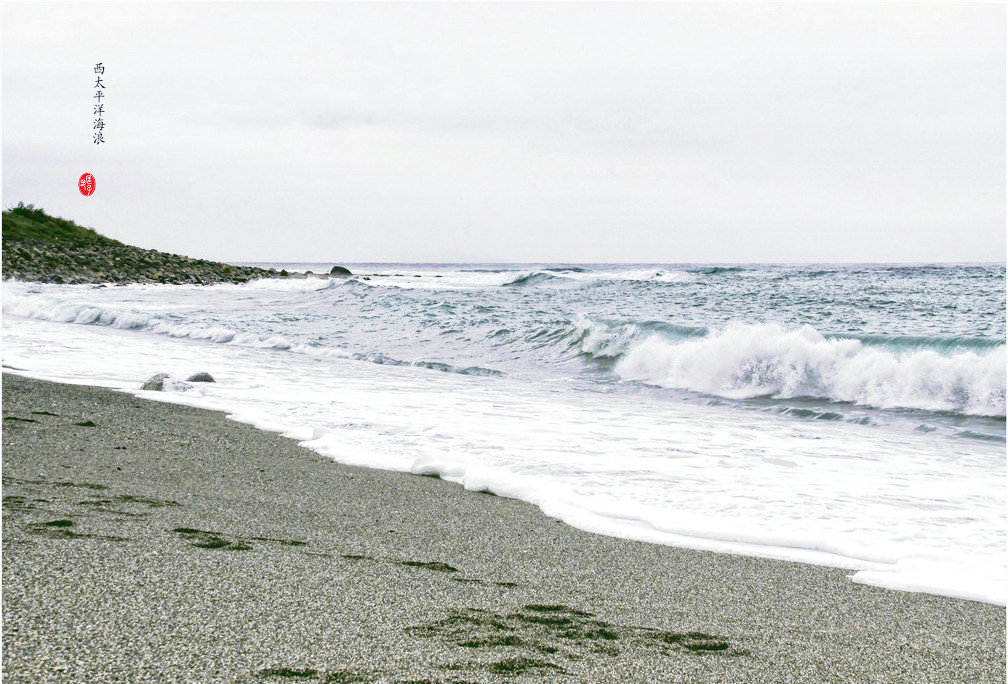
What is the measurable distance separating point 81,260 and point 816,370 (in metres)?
29.0

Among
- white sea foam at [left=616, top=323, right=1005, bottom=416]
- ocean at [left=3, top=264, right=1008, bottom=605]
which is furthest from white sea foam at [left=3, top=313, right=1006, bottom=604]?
white sea foam at [left=616, top=323, right=1005, bottom=416]

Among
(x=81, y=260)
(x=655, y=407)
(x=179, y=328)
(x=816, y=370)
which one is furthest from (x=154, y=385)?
(x=81, y=260)

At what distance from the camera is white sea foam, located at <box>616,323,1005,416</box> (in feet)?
28.7

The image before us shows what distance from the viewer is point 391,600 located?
8.27 feet

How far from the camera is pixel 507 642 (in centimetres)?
225

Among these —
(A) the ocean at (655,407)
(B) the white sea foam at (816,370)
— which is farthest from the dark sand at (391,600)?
(B) the white sea foam at (816,370)

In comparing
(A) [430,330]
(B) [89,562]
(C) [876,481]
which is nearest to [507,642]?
(B) [89,562]

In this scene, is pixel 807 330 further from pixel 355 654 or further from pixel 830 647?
pixel 355 654

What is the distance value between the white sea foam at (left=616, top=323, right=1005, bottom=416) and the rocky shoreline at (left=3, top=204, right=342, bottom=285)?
73.0 ft

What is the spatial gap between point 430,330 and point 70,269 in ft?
63.9

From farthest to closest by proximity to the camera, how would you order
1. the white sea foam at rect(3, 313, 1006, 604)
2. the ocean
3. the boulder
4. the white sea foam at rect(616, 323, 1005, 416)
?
the white sea foam at rect(616, 323, 1005, 416), the boulder, the ocean, the white sea foam at rect(3, 313, 1006, 604)

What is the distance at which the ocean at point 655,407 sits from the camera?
4.08 m

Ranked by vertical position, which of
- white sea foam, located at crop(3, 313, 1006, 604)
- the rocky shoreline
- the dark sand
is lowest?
white sea foam, located at crop(3, 313, 1006, 604)

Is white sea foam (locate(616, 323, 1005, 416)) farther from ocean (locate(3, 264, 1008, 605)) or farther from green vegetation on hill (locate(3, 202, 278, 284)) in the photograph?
green vegetation on hill (locate(3, 202, 278, 284))
